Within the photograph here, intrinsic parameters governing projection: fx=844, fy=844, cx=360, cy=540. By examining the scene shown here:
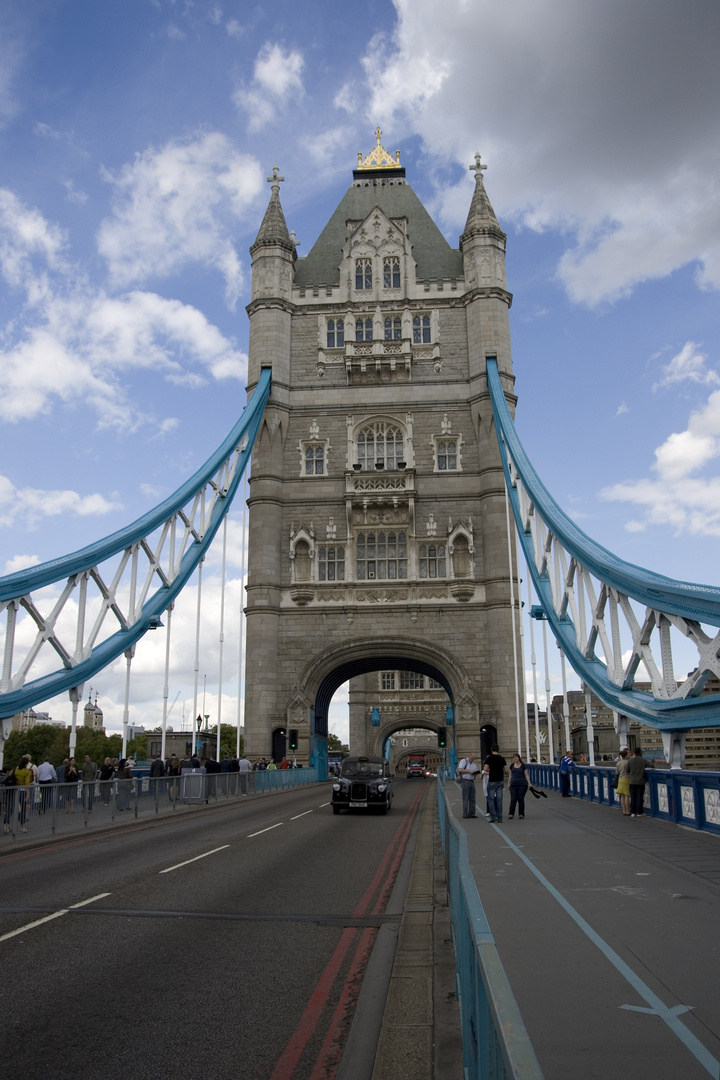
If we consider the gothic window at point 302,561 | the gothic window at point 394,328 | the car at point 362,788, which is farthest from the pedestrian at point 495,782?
the gothic window at point 394,328

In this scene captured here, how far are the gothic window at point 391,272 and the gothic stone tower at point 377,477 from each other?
0.35ft

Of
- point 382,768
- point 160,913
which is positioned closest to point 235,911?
point 160,913

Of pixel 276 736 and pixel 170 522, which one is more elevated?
pixel 170 522

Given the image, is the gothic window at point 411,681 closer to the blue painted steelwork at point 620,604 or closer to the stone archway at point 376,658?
the stone archway at point 376,658

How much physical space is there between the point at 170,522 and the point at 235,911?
79.0 ft

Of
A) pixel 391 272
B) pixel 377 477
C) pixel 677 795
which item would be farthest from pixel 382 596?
pixel 677 795

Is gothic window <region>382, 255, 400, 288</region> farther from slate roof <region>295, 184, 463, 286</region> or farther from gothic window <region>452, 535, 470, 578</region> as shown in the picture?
gothic window <region>452, 535, 470, 578</region>

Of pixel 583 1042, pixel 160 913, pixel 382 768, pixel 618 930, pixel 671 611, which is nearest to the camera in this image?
pixel 583 1042

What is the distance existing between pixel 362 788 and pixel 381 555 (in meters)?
18.6

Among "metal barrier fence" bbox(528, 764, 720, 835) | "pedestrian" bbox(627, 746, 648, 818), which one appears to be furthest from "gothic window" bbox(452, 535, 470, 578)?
"pedestrian" bbox(627, 746, 648, 818)

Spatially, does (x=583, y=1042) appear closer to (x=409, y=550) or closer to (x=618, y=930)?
(x=618, y=930)

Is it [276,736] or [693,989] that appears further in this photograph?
[276,736]

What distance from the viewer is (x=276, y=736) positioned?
37781mm

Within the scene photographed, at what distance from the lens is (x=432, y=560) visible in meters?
39.2
